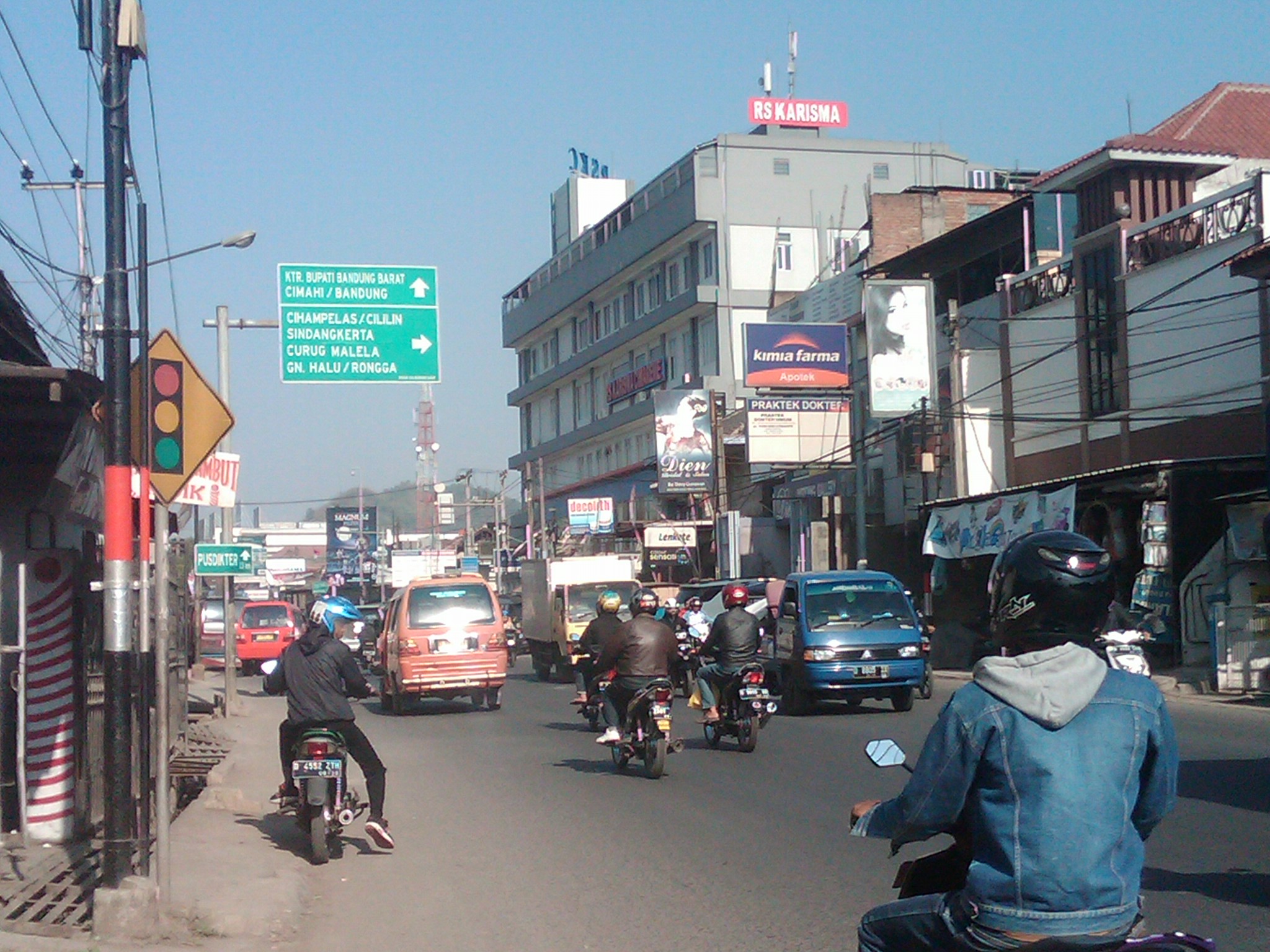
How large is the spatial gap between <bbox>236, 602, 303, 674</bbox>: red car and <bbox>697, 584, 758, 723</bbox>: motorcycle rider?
75.6ft

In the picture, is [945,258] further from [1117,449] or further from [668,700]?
[668,700]

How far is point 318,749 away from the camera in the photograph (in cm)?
972

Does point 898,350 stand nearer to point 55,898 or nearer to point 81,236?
point 81,236

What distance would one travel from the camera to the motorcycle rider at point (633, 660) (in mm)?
13539

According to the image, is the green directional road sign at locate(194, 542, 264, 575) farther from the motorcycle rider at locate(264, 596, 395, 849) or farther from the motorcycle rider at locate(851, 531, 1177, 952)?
the motorcycle rider at locate(851, 531, 1177, 952)

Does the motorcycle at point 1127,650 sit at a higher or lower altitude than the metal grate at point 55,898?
higher

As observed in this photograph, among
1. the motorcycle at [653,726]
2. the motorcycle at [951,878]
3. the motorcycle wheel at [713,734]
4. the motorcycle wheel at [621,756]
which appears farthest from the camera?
the motorcycle wheel at [713,734]

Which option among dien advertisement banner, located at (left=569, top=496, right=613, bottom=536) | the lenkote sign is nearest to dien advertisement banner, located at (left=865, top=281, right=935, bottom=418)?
the lenkote sign

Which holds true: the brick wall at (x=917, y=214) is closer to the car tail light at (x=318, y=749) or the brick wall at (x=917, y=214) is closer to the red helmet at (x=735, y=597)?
the red helmet at (x=735, y=597)

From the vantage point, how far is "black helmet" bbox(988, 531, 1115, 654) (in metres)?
3.35

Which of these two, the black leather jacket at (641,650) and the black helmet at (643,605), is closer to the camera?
the black leather jacket at (641,650)

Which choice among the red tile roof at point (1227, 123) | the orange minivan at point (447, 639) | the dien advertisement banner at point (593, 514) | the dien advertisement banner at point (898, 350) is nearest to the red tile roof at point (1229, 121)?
the red tile roof at point (1227, 123)

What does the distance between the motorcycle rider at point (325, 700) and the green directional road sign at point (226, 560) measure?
13368 mm

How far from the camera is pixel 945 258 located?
37.8 meters
